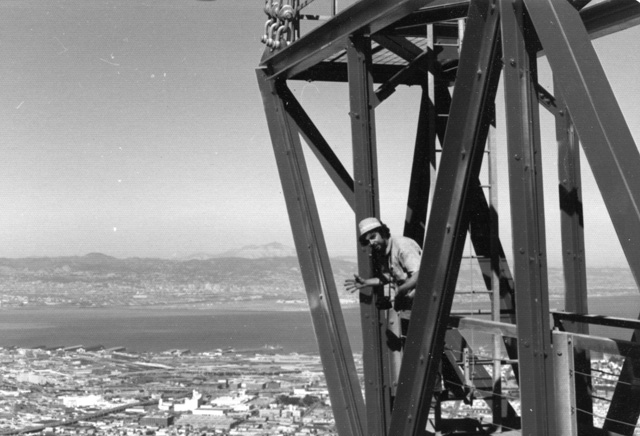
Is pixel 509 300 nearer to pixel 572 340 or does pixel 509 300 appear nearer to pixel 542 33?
pixel 572 340

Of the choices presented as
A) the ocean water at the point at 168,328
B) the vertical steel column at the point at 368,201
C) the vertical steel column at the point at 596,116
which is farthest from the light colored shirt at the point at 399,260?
the ocean water at the point at 168,328

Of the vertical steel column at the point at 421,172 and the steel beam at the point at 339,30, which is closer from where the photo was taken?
the steel beam at the point at 339,30

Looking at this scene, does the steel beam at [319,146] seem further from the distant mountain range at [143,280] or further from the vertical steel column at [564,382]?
the distant mountain range at [143,280]

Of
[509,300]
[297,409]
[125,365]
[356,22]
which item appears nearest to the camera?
[356,22]

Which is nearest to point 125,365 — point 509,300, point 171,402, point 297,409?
point 171,402

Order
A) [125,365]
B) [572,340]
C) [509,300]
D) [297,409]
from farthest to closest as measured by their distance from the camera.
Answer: [125,365]
[297,409]
[509,300]
[572,340]

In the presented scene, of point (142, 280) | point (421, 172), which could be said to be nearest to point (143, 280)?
point (142, 280)
